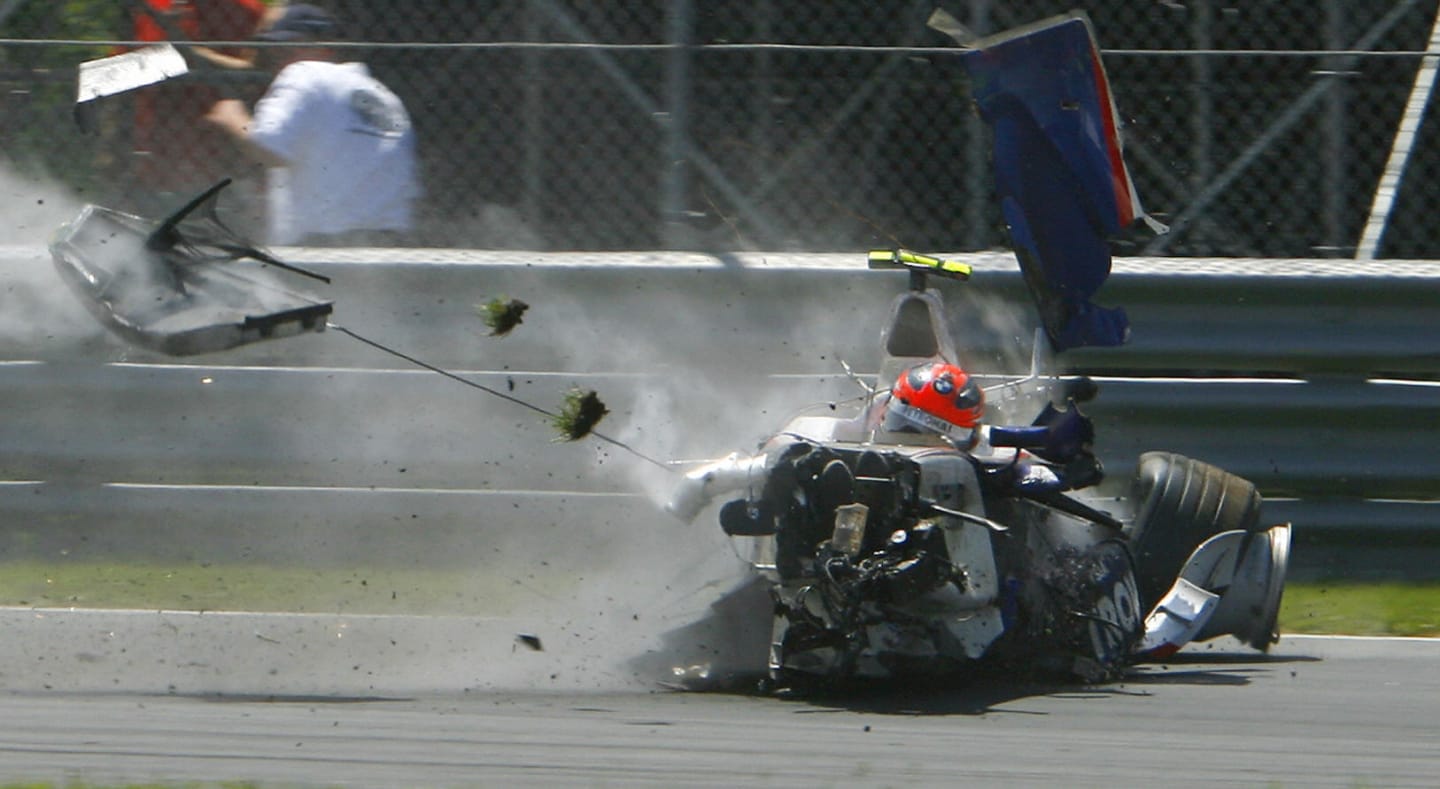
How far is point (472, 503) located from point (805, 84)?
207cm

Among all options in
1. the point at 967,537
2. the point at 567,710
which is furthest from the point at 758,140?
the point at 567,710

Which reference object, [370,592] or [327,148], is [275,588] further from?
[327,148]

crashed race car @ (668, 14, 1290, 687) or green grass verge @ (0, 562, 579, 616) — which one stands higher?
crashed race car @ (668, 14, 1290, 687)

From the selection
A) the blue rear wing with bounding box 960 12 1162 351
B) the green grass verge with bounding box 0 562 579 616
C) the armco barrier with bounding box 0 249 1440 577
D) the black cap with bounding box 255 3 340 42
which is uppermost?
the blue rear wing with bounding box 960 12 1162 351

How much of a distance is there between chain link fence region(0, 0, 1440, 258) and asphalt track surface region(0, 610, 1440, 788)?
1.74m

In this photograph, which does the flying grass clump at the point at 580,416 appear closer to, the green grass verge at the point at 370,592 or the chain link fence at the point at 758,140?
the green grass verge at the point at 370,592

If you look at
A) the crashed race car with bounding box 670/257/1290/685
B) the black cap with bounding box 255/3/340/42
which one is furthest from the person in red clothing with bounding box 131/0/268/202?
the crashed race car with bounding box 670/257/1290/685

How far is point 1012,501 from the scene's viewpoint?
6.93 meters

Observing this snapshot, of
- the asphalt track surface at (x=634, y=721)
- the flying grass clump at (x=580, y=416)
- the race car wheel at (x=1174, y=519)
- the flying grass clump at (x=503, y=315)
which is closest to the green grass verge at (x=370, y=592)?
the asphalt track surface at (x=634, y=721)

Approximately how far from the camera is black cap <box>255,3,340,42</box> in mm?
8414

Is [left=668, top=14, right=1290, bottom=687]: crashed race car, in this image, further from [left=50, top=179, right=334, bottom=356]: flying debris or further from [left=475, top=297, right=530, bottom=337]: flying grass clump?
[left=50, top=179, right=334, bottom=356]: flying debris

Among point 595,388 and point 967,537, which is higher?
point 967,537

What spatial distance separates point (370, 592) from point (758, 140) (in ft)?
7.46

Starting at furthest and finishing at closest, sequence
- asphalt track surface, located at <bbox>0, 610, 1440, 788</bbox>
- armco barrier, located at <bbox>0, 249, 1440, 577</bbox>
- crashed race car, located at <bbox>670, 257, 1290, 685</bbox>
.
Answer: armco barrier, located at <bbox>0, 249, 1440, 577</bbox> → crashed race car, located at <bbox>670, 257, 1290, 685</bbox> → asphalt track surface, located at <bbox>0, 610, 1440, 788</bbox>
